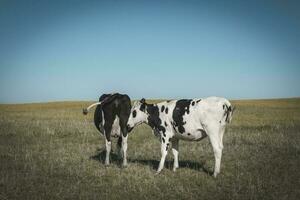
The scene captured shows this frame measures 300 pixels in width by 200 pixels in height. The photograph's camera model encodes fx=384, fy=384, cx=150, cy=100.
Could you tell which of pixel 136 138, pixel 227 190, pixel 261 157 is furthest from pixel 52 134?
pixel 227 190

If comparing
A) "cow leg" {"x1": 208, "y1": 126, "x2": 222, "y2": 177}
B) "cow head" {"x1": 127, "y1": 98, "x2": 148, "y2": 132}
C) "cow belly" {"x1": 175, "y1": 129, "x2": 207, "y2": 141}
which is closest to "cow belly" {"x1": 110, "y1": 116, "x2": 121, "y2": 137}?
"cow head" {"x1": 127, "y1": 98, "x2": 148, "y2": 132}

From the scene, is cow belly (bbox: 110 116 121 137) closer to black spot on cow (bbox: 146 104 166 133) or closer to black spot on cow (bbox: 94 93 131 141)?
black spot on cow (bbox: 94 93 131 141)

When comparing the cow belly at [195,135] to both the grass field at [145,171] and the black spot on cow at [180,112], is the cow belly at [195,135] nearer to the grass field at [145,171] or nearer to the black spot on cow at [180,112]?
the black spot on cow at [180,112]

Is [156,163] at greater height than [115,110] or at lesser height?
lesser

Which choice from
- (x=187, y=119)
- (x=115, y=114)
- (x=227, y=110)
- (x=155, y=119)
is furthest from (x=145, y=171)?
(x=227, y=110)

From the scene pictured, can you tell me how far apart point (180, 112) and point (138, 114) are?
1947mm

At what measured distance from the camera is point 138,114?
14000 mm

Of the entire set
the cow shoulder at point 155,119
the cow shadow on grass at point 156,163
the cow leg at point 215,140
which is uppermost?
the cow shoulder at point 155,119

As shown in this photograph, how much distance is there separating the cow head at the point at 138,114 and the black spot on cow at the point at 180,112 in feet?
4.78

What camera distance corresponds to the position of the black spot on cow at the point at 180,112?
41.3 feet

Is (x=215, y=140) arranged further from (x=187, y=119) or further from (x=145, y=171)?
(x=145, y=171)

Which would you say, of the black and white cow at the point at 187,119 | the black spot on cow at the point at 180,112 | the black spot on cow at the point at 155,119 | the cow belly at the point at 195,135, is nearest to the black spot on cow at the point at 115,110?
the black and white cow at the point at 187,119

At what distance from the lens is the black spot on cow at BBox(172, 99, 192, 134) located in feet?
41.3

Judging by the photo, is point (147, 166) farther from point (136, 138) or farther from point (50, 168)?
point (136, 138)
